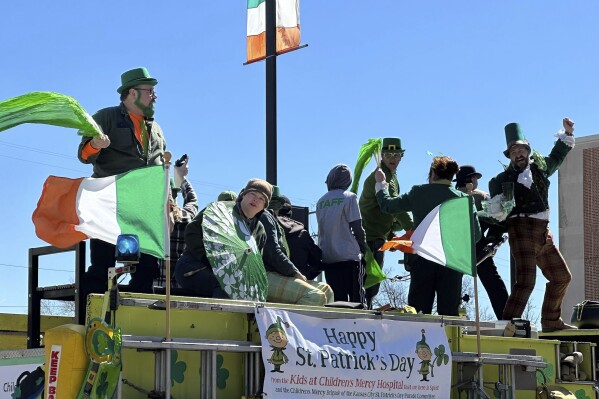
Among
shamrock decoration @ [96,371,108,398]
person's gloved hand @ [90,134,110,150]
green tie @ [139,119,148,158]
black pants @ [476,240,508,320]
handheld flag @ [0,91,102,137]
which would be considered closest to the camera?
shamrock decoration @ [96,371,108,398]

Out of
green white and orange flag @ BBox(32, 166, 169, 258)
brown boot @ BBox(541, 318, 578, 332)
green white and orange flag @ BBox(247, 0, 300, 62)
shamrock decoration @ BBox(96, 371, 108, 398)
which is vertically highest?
green white and orange flag @ BBox(247, 0, 300, 62)

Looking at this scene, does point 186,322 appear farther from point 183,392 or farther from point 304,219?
point 304,219

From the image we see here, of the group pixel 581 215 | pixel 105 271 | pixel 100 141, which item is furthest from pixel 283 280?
pixel 581 215

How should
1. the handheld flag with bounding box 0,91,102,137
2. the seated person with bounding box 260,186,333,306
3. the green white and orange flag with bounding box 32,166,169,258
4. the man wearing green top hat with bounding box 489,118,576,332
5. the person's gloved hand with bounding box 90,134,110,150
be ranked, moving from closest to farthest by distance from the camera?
the handheld flag with bounding box 0,91,102,137 → the green white and orange flag with bounding box 32,166,169,258 → the person's gloved hand with bounding box 90,134,110,150 → the seated person with bounding box 260,186,333,306 → the man wearing green top hat with bounding box 489,118,576,332

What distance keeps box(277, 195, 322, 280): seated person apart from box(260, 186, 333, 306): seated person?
45.1 inches

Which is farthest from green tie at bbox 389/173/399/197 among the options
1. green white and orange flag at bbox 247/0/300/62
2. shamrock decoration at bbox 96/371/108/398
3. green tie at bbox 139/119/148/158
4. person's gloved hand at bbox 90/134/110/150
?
shamrock decoration at bbox 96/371/108/398

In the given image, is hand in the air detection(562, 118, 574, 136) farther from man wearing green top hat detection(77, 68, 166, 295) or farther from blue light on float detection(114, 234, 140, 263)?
blue light on float detection(114, 234, 140, 263)

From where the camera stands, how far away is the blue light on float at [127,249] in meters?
5.60

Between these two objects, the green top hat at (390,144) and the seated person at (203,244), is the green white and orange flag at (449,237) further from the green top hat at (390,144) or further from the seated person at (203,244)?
the green top hat at (390,144)

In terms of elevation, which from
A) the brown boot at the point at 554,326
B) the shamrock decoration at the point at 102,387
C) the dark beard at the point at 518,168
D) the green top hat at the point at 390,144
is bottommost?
the shamrock decoration at the point at 102,387

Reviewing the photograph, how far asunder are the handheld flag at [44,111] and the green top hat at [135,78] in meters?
0.99

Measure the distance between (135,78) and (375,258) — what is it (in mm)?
3149

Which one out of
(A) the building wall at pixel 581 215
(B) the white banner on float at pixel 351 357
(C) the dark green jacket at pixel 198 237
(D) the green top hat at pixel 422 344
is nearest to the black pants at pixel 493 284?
(B) the white banner on float at pixel 351 357

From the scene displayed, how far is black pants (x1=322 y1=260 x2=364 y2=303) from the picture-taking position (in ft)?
30.3
